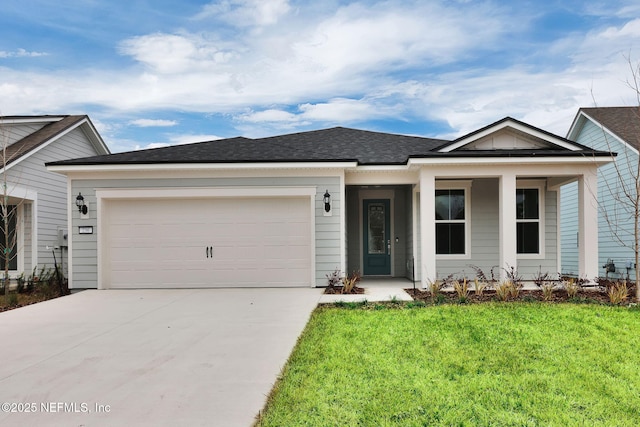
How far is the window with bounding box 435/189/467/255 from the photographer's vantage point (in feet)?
40.2

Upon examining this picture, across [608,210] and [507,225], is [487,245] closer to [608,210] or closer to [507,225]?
[507,225]

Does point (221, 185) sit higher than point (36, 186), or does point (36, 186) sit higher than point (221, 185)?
point (36, 186)

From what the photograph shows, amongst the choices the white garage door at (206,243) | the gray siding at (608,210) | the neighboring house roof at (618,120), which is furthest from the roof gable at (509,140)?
the white garage door at (206,243)

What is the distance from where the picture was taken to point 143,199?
37.3 ft

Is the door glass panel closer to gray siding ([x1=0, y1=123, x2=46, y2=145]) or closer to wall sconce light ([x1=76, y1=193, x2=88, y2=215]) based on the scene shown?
wall sconce light ([x1=76, y1=193, x2=88, y2=215])

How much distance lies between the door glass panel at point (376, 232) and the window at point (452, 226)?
5.80ft

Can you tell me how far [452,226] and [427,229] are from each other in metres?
1.91

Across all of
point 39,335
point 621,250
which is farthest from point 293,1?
point 621,250

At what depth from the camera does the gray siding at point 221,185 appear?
1112 centimetres

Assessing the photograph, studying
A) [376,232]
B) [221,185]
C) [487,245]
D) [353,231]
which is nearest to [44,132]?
[221,185]

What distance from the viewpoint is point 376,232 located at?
532 inches

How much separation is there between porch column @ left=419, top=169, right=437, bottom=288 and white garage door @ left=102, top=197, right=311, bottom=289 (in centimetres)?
270

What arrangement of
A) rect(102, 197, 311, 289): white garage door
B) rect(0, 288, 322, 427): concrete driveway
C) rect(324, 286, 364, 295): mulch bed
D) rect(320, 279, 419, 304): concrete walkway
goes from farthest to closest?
rect(102, 197, 311, 289): white garage door → rect(324, 286, 364, 295): mulch bed → rect(320, 279, 419, 304): concrete walkway → rect(0, 288, 322, 427): concrete driveway

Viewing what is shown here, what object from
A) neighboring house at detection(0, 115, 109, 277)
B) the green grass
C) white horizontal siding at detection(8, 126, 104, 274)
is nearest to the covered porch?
the green grass
